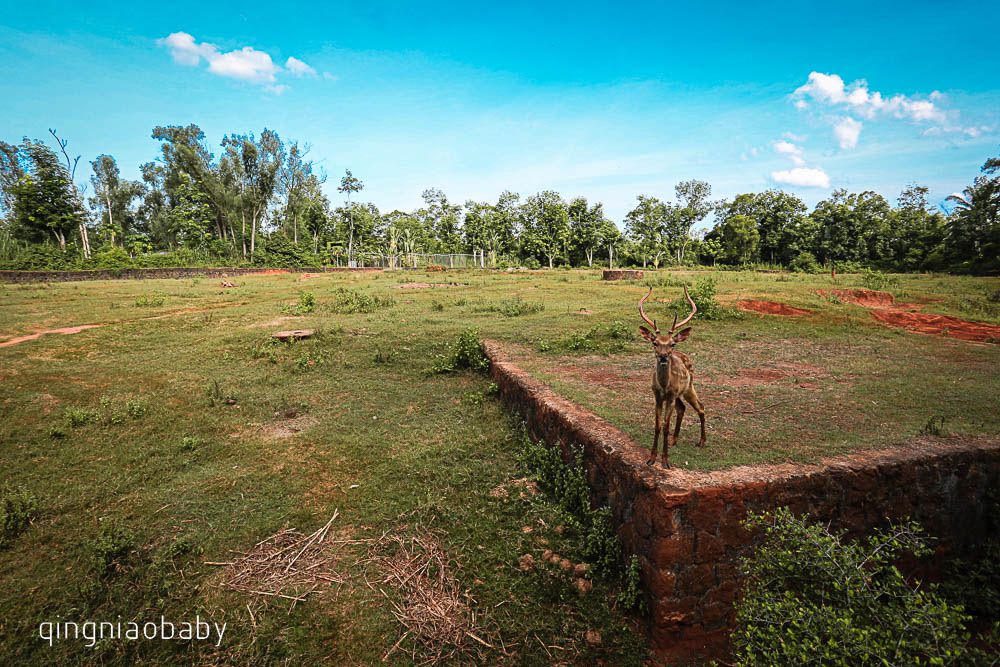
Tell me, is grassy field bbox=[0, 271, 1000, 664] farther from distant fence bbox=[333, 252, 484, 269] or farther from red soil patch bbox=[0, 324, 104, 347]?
distant fence bbox=[333, 252, 484, 269]

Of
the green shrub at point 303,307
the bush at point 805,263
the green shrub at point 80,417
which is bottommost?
the green shrub at point 80,417

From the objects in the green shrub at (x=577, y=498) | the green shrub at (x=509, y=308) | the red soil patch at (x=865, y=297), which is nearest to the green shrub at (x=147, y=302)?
the green shrub at (x=509, y=308)

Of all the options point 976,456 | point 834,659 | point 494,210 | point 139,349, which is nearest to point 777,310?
point 976,456

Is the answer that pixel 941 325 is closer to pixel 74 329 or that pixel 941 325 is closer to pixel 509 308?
pixel 509 308

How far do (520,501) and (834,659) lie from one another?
273cm

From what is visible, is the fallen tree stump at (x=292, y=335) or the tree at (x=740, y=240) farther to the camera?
the tree at (x=740, y=240)

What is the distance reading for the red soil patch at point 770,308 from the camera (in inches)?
444

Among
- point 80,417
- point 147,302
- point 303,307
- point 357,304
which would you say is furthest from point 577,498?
point 147,302

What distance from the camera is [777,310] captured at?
461 inches

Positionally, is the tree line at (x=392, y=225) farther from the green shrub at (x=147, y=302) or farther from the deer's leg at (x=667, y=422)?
the deer's leg at (x=667, y=422)

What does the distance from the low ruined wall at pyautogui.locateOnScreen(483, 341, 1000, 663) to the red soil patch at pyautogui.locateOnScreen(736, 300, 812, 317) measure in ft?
26.1

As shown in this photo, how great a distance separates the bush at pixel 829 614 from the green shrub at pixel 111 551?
449cm

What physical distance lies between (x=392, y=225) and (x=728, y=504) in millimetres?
52200

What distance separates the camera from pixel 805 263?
3522 centimetres
